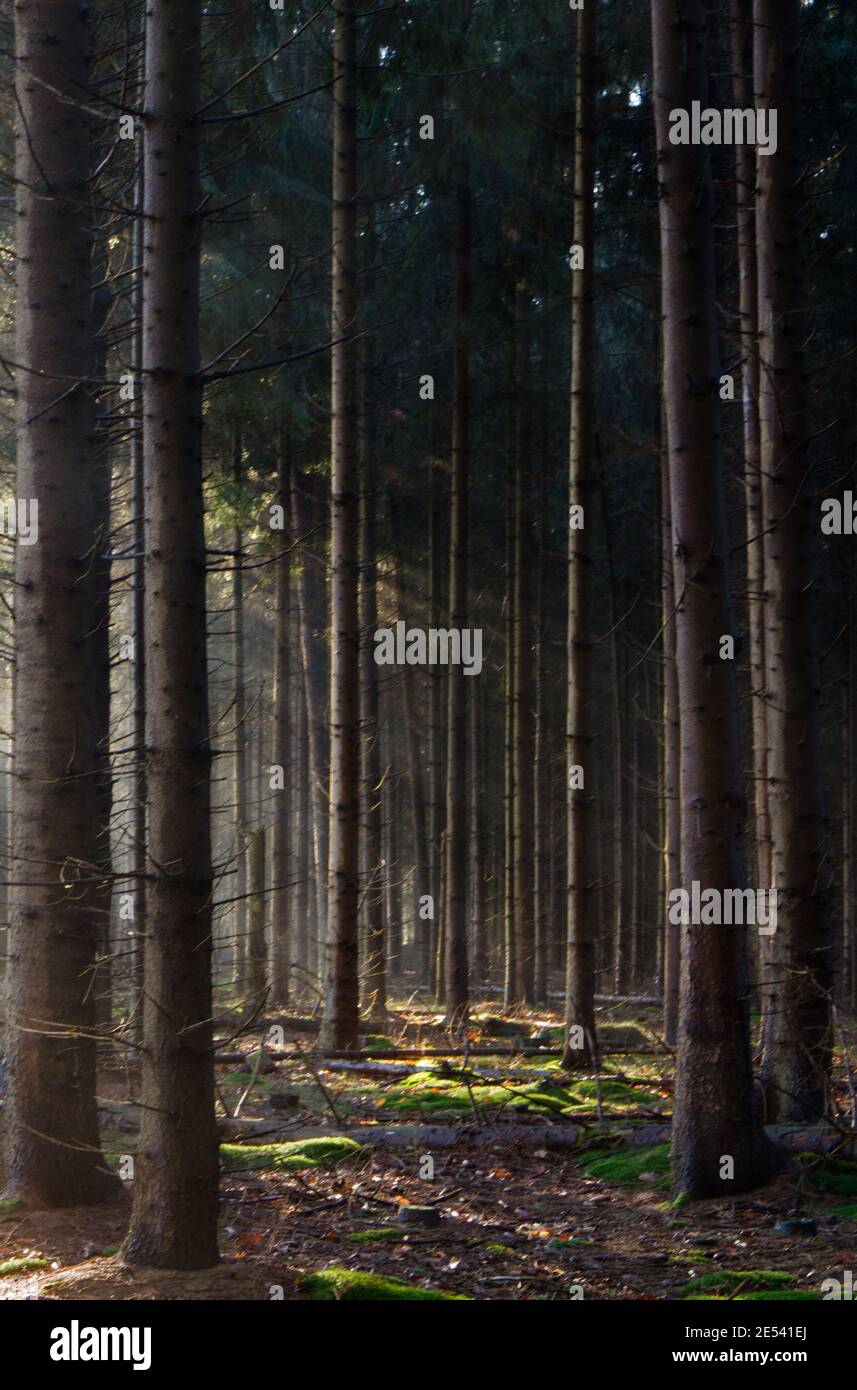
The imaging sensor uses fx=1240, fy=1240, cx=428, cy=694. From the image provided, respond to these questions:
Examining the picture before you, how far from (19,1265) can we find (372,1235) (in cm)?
177

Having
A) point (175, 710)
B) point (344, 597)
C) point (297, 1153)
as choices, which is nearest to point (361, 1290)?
point (175, 710)

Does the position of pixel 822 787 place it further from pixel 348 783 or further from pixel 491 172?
pixel 491 172

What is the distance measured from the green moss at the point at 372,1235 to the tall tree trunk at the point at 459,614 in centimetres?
853

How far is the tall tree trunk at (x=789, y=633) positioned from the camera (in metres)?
8.35

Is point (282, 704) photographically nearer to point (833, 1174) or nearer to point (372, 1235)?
point (833, 1174)

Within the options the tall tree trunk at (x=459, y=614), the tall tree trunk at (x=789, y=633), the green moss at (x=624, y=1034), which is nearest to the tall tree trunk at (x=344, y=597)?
the tall tree trunk at (x=459, y=614)

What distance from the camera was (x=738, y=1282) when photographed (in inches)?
219

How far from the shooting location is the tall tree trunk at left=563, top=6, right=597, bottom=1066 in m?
11.8

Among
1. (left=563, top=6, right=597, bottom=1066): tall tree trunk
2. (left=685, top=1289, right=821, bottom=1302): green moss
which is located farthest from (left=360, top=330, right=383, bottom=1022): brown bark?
(left=685, top=1289, right=821, bottom=1302): green moss

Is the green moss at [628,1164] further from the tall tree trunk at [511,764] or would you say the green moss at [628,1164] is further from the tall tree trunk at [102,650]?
the tall tree trunk at [511,764]

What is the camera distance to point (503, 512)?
22.1m

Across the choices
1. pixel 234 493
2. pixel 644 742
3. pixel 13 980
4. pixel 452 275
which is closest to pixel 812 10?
pixel 452 275

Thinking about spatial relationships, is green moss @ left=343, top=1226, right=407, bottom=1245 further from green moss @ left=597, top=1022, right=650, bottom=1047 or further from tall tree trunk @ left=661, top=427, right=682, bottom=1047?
green moss @ left=597, top=1022, right=650, bottom=1047

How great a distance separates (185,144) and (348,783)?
7.81 meters
